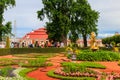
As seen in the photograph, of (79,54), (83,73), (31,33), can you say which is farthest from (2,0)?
(31,33)

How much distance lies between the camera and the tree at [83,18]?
66125mm

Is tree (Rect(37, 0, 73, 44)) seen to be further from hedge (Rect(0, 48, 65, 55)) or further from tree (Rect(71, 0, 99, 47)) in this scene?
hedge (Rect(0, 48, 65, 55))

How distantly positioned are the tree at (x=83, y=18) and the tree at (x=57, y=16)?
4.89 feet

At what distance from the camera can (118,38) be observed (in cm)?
Answer: 7794

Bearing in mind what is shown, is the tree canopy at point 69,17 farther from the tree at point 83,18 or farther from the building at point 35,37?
the building at point 35,37

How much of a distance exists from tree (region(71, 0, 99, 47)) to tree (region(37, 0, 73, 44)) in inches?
58.7

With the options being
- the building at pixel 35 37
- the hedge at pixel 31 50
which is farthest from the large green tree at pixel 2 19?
the building at pixel 35 37

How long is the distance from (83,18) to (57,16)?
4.68 meters

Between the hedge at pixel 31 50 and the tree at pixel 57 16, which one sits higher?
the tree at pixel 57 16

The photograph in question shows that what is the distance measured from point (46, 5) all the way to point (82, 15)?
20.8 ft

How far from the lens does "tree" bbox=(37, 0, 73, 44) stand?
214 ft

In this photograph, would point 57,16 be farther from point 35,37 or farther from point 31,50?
point 35,37

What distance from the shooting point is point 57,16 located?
65250 millimetres

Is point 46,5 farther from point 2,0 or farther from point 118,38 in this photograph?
point 118,38
